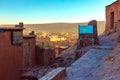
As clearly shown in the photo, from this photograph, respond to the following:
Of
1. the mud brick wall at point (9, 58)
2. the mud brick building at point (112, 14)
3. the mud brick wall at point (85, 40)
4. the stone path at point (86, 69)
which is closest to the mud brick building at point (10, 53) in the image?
the mud brick wall at point (9, 58)

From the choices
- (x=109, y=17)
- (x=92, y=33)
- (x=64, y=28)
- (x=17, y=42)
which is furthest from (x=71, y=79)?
(x=64, y=28)

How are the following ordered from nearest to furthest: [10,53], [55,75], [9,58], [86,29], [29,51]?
1. [55,75]
2. [9,58]
3. [10,53]
4. [86,29]
5. [29,51]

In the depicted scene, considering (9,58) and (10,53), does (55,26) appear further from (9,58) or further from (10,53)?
(9,58)

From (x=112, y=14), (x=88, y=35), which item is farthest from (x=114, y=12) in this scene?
(x=88, y=35)

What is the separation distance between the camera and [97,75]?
10156 millimetres

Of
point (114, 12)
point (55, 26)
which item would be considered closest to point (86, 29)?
point (114, 12)

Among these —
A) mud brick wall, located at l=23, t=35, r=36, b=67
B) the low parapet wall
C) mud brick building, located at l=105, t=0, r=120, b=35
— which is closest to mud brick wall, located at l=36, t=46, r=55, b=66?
mud brick wall, located at l=23, t=35, r=36, b=67

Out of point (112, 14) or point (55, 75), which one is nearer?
point (55, 75)

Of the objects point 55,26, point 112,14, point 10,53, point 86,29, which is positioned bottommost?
point 10,53

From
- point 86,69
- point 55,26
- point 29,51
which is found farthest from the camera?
point 55,26

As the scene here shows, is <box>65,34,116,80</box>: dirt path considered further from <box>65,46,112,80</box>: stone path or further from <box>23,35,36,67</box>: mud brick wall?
<box>23,35,36,67</box>: mud brick wall

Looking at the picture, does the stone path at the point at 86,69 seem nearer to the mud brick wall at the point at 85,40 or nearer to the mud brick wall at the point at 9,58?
the mud brick wall at the point at 9,58

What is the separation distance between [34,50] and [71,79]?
46.1 ft

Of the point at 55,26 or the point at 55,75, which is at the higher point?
the point at 55,26
